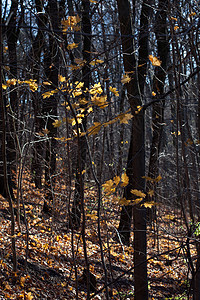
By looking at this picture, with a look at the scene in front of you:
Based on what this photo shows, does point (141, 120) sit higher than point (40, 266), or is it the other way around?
point (141, 120)

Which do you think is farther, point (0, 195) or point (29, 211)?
point (0, 195)

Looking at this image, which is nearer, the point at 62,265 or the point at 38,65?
the point at 38,65

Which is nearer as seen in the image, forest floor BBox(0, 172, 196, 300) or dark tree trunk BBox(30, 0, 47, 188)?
forest floor BBox(0, 172, 196, 300)

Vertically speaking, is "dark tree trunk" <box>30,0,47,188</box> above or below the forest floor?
above

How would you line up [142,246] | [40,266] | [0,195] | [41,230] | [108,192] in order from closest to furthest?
1. [108,192]
2. [142,246]
3. [40,266]
4. [41,230]
5. [0,195]

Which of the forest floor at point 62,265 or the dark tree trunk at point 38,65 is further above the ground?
the dark tree trunk at point 38,65

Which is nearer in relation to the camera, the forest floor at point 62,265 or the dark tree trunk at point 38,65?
the forest floor at point 62,265

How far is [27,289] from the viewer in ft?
15.2

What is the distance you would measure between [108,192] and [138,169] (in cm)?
148

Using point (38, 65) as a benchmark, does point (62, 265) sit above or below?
below

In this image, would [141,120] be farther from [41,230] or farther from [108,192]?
[41,230]

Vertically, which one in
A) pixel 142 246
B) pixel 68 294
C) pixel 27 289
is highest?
pixel 142 246

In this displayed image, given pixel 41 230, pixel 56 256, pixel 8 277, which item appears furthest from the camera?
pixel 41 230

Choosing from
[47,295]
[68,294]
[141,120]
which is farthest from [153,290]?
[141,120]
